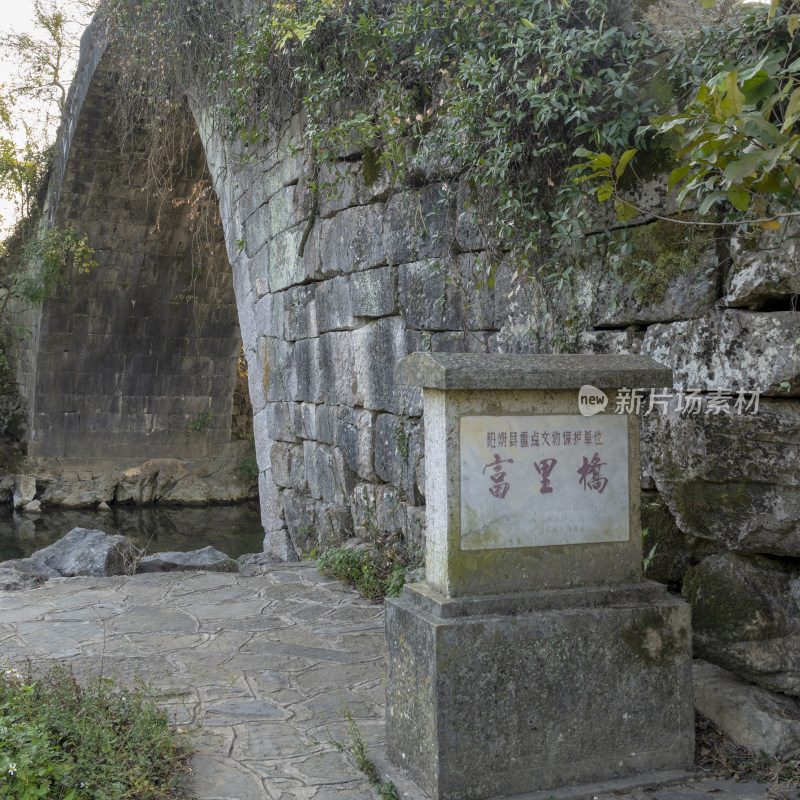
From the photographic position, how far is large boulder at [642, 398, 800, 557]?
2.40 m

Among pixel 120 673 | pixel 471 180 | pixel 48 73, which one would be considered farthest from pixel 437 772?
pixel 48 73

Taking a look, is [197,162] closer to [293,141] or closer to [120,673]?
[293,141]

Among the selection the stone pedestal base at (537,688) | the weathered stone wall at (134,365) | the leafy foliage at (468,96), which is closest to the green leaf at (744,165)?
the leafy foliage at (468,96)

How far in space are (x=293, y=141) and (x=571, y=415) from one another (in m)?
3.34

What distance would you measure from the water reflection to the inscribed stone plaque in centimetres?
629

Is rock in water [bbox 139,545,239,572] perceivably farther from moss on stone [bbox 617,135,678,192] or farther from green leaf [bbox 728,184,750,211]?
green leaf [bbox 728,184,750,211]

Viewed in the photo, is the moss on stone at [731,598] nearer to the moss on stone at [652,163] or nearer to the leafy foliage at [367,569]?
the moss on stone at [652,163]

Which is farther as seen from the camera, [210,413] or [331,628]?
[210,413]

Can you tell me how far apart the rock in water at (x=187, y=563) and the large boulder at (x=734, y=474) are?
2959 millimetres

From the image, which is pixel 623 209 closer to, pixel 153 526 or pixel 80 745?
pixel 80 745

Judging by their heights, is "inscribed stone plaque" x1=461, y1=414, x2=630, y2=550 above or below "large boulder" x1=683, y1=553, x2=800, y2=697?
above

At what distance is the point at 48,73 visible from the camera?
9188mm

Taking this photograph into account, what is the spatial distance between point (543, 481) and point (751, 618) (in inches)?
29.3

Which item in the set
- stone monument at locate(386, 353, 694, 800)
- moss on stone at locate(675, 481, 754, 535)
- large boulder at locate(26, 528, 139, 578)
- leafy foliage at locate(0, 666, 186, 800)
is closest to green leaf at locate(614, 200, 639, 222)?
stone monument at locate(386, 353, 694, 800)
